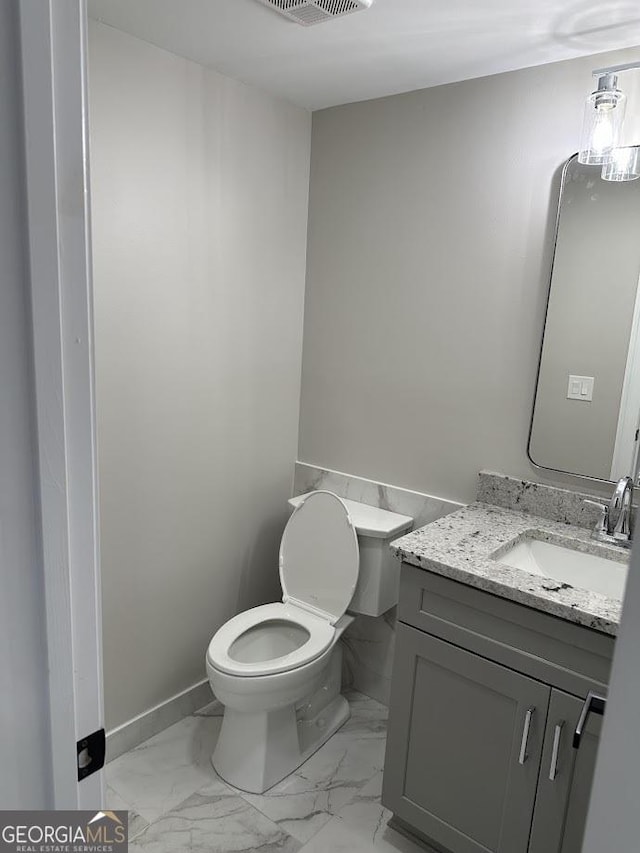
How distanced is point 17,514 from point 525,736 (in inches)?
54.7

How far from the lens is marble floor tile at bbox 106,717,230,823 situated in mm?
2012

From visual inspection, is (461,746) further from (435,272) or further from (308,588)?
(435,272)

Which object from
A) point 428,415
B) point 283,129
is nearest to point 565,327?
point 428,415

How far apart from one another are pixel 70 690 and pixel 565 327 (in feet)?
5.69

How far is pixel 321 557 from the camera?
7.68 ft

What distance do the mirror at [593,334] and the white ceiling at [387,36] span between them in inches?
14.1

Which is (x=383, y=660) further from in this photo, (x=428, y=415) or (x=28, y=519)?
(x=28, y=519)

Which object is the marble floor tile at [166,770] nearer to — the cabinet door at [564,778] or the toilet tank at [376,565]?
the toilet tank at [376,565]

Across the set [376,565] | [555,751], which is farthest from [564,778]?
[376,565]

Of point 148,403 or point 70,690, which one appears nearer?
point 70,690

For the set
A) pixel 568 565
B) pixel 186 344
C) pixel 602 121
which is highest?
pixel 602 121

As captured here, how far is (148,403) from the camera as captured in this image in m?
2.11

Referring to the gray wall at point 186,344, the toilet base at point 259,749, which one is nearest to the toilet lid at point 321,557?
the gray wall at point 186,344

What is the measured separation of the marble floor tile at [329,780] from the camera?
1969 millimetres
